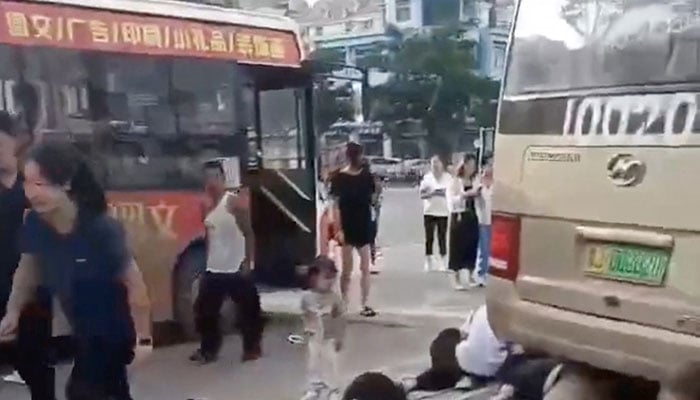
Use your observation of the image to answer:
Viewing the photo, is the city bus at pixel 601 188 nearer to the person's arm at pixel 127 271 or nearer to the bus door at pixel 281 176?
the person's arm at pixel 127 271

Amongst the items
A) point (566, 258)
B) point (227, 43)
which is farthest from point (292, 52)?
point (566, 258)

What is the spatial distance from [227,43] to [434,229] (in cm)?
142

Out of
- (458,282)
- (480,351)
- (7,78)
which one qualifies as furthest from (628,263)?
(7,78)

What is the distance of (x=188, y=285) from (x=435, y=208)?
1336 mm

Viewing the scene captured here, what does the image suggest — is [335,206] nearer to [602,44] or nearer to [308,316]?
[308,316]

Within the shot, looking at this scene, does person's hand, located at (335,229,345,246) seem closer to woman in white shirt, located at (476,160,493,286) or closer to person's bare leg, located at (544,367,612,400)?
woman in white shirt, located at (476,160,493,286)

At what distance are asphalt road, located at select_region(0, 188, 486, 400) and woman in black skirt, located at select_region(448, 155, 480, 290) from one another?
0.20 m

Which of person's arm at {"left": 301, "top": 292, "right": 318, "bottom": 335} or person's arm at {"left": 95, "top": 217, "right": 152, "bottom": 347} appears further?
person's arm at {"left": 301, "top": 292, "right": 318, "bottom": 335}

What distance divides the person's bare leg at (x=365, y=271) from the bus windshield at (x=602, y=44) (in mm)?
1588

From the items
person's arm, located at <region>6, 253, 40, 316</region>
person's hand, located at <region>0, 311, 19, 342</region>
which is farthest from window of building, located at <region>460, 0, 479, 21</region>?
person's hand, located at <region>0, 311, 19, 342</region>

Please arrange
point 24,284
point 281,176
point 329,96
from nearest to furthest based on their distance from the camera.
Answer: point 24,284, point 329,96, point 281,176

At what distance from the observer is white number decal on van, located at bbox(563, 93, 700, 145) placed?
3551mm

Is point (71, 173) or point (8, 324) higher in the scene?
point (71, 173)

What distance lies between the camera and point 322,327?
5.38 metres
